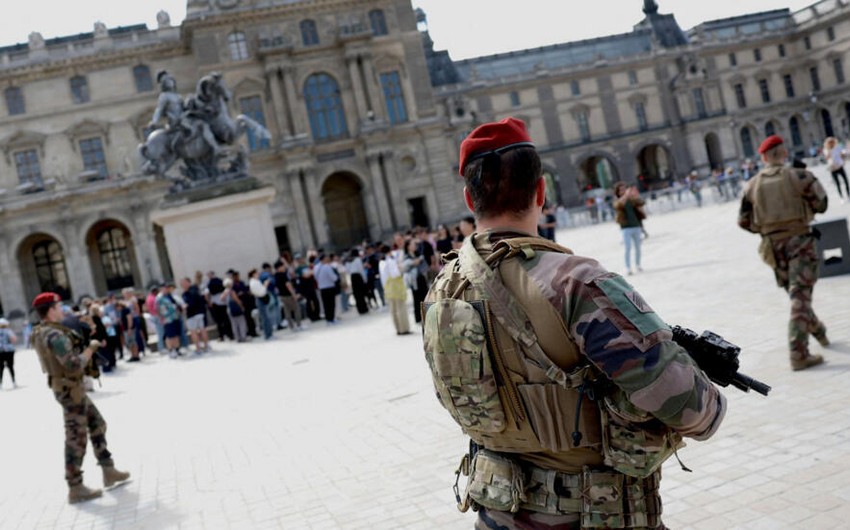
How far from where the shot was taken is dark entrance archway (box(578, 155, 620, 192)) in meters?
75.4

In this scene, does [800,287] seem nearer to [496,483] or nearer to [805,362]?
[805,362]

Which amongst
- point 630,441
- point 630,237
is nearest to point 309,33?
point 630,237

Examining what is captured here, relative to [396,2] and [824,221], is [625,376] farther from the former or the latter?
[396,2]

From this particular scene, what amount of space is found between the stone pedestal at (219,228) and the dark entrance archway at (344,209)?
29073 millimetres

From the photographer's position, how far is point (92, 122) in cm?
4803

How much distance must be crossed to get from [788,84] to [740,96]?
25.8ft

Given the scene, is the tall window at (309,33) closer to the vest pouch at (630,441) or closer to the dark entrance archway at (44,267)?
the dark entrance archway at (44,267)

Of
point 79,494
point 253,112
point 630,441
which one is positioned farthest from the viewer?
point 253,112

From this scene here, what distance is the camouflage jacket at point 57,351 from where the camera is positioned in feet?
24.4

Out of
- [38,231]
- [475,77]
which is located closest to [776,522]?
[38,231]

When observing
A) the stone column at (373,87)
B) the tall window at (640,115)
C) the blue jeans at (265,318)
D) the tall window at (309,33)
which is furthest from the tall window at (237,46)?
the tall window at (640,115)

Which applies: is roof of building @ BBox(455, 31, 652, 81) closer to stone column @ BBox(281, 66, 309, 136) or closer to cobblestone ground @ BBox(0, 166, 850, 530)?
stone column @ BBox(281, 66, 309, 136)

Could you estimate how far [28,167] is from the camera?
47.4m

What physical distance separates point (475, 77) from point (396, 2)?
24.0m
